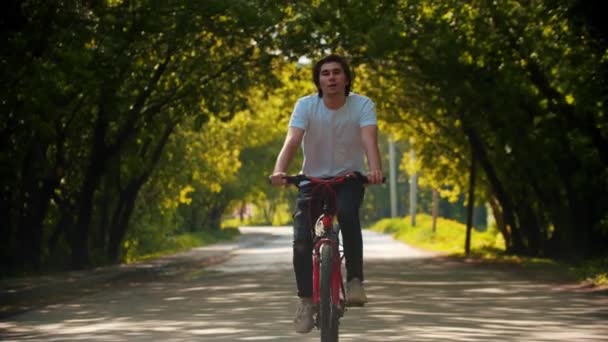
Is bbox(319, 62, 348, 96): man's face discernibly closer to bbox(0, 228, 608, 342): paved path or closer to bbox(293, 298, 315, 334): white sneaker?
bbox(293, 298, 315, 334): white sneaker

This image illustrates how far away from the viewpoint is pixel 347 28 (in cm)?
2369

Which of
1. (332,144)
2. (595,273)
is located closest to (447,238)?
(595,273)

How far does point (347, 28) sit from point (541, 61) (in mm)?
4196

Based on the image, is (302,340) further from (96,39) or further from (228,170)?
(228,170)

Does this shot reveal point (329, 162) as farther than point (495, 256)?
No

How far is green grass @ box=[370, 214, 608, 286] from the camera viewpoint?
71.5ft

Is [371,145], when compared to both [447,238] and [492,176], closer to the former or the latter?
[492,176]

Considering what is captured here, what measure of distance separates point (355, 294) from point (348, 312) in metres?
5.91

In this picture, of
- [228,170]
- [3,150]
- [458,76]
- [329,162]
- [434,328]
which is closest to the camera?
[329,162]

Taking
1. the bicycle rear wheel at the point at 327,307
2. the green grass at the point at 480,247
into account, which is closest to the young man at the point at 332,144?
the bicycle rear wheel at the point at 327,307

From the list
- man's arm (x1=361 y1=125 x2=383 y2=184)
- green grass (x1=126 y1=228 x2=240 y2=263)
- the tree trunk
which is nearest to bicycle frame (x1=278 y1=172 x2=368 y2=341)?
man's arm (x1=361 y1=125 x2=383 y2=184)

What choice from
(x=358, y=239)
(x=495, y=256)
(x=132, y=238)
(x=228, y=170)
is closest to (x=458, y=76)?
(x=495, y=256)

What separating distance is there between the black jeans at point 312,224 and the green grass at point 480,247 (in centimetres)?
1113

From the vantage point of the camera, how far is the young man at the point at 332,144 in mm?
8516
